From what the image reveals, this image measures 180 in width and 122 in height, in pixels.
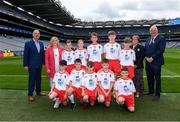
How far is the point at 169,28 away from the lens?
105m

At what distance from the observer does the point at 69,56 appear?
28.0ft

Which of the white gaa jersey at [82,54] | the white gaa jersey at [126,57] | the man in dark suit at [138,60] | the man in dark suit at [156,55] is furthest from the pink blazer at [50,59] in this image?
the man in dark suit at [156,55]

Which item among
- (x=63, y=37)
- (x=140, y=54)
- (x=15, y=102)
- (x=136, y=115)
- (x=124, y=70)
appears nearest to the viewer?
(x=136, y=115)

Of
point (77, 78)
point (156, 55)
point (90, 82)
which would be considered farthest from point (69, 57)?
point (156, 55)

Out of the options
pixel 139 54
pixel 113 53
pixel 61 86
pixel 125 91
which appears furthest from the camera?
pixel 139 54

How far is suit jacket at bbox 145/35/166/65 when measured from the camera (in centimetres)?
841

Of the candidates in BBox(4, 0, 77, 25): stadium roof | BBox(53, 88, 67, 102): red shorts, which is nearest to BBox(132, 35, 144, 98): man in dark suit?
BBox(53, 88, 67, 102): red shorts

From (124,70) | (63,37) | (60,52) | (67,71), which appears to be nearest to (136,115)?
(124,70)

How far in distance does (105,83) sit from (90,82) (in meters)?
0.39

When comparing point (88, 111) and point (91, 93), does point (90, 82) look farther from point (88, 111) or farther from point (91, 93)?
point (88, 111)

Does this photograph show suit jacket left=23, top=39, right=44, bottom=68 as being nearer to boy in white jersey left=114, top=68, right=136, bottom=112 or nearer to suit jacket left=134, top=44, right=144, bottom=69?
boy in white jersey left=114, top=68, right=136, bottom=112

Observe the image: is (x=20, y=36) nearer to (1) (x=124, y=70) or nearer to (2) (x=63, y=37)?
(2) (x=63, y=37)

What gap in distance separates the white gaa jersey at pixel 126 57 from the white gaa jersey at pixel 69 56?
4.49 feet

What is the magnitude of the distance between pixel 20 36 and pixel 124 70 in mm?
58142
